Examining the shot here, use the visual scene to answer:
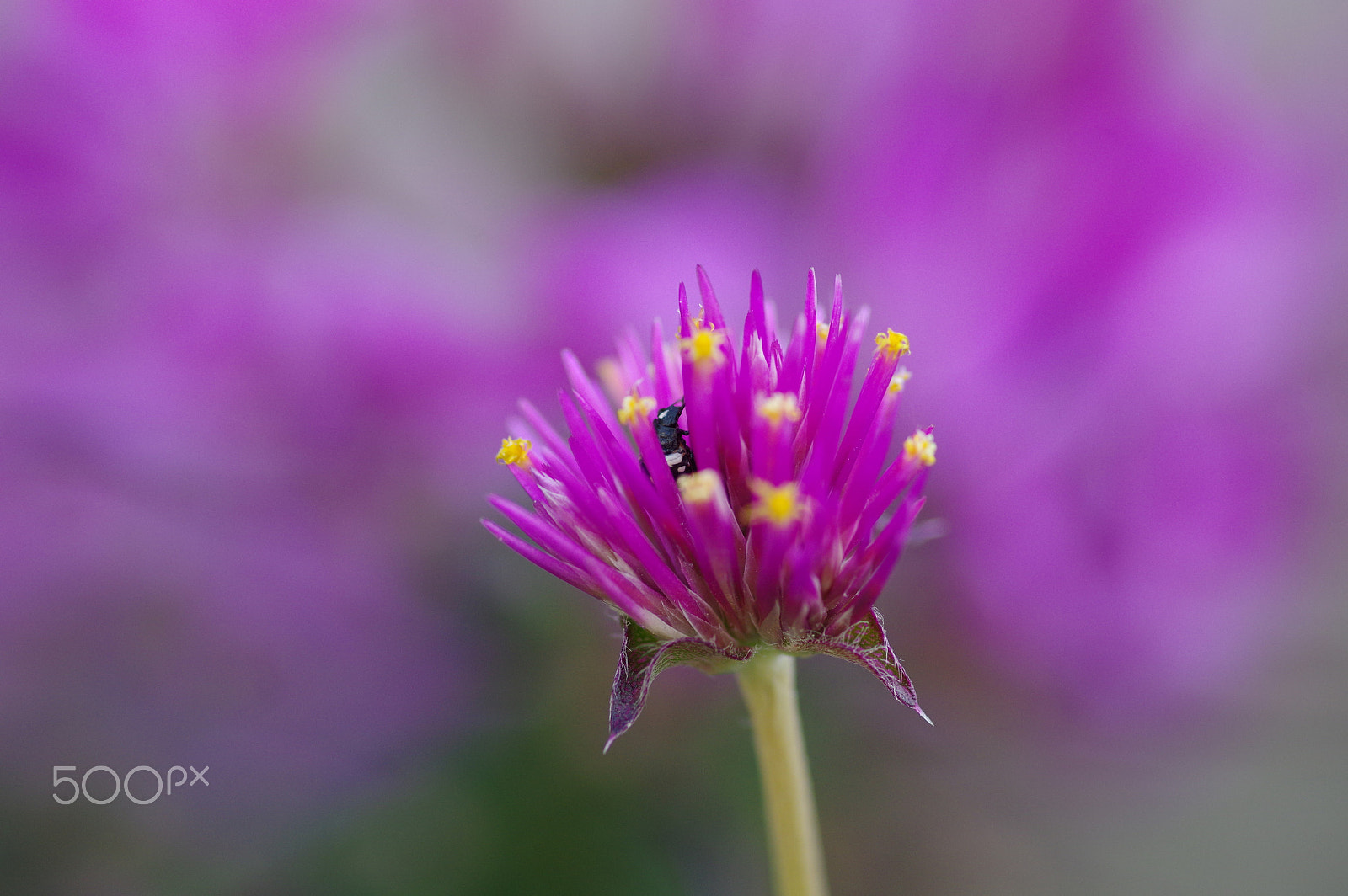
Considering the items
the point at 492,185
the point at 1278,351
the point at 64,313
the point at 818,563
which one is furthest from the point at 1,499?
the point at 1278,351

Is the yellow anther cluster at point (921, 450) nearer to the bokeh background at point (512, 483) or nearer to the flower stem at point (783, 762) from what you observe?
the flower stem at point (783, 762)

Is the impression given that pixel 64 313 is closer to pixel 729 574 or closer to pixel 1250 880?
pixel 729 574

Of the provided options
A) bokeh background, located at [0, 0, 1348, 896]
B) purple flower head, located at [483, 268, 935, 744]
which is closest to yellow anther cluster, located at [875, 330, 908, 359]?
purple flower head, located at [483, 268, 935, 744]

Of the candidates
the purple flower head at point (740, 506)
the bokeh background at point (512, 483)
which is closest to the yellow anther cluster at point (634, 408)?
the purple flower head at point (740, 506)

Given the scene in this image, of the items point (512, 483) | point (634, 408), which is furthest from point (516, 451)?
point (512, 483)

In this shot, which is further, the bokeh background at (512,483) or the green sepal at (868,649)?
the bokeh background at (512,483)

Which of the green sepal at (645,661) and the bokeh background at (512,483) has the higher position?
the bokeh background at (512,483)

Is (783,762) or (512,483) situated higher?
(512,483)

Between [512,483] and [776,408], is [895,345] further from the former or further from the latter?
[512,483]
